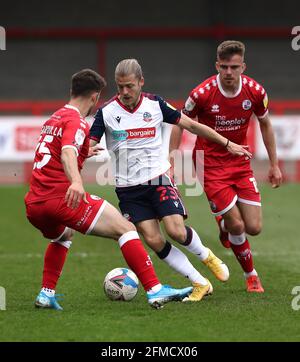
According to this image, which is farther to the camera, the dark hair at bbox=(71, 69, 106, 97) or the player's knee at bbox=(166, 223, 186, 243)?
the player's knee at bbox=(166, 223, 186, 243)

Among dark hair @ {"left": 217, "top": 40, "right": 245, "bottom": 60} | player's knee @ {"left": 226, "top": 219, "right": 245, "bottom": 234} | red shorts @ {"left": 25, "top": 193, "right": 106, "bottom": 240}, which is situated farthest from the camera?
player's knee @ {"left": 226, "top": 219, "right": 245, "bottom": 234}

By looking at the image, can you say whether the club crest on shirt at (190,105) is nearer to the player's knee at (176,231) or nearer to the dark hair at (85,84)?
the player's knee at (176,231)

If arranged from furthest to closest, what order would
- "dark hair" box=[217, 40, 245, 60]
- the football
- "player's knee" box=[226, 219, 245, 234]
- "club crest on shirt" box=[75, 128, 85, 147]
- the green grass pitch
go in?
"player's knee" box=[226, 219, 245, 234], "dark hair" box=[217, 40, 245, 60], the football, "club crest on shirt" box=[75, 128, 85, 147], the green grass pitch

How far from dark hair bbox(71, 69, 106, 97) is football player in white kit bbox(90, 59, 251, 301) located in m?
0.55

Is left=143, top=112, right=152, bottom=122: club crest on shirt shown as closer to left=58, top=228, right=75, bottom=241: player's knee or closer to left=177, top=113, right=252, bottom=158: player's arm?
left=177, top=113, right=252, bottom=158: player's arm

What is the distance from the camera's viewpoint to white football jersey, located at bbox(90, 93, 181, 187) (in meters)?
7.57

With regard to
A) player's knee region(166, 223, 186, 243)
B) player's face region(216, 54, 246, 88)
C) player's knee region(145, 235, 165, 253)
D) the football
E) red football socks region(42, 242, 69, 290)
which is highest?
player's face region(216, 54, 246, 88)

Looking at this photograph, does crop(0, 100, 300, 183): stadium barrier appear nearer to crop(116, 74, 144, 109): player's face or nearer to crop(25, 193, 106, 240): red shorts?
crop(116, 74, 144, 109): player's face

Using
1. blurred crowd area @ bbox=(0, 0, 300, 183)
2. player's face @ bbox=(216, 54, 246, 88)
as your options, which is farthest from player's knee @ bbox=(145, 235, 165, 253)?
blurred crowd area @ bbox=(0, 0, 300, 183)

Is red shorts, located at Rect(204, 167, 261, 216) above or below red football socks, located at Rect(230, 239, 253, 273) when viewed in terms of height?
above

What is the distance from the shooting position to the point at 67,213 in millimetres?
6680

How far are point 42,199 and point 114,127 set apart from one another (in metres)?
1.13
